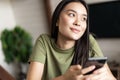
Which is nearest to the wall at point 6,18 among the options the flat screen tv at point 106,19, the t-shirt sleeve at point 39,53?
the flat screen tv at point 106,19

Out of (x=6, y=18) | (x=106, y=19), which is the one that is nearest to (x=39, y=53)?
(x=106, y=19)

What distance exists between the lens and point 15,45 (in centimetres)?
348

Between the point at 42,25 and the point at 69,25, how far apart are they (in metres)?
2.48

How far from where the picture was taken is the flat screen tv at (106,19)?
2686mm

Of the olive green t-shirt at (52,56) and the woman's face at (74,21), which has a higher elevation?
the woman's face at (74,21)

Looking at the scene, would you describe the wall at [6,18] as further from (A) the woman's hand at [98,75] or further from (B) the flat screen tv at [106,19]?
(A) the woman's hand at [98,75]

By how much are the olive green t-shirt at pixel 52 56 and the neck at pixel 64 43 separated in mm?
16

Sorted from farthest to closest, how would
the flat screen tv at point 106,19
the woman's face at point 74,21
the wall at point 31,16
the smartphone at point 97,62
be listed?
the wall at point 31,16, the flat screen tv at point 106,19, the woman's face at point 74,21, the smartphone at point 97,62

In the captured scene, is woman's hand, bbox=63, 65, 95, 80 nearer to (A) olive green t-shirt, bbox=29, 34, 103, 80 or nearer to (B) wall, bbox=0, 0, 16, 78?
(A) olive green t-shirt, bbox=29, 34, 103, 80

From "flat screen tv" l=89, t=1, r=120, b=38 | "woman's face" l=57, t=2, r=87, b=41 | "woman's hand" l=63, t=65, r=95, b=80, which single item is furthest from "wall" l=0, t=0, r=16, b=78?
"woman's hand" l=63, t=65, r=95, b=80

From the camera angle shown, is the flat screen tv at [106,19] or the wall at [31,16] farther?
the wall at [31,16]

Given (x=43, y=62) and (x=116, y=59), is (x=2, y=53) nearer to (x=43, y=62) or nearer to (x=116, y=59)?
(x=116, y=59)

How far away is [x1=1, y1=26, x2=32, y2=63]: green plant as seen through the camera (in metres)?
3.43

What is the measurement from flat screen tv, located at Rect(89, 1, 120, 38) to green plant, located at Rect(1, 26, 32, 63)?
1.22 metres
